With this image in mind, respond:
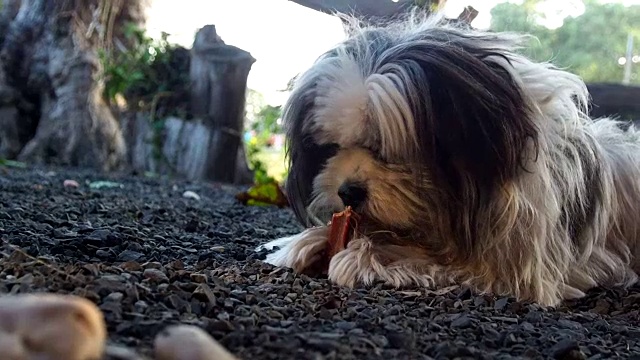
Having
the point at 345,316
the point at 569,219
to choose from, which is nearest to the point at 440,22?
the point at 569,219

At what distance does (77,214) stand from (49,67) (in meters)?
5.96

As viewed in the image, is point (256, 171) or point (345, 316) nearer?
point (345, 316)

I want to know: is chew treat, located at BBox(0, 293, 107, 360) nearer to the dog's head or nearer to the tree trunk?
the dog's head

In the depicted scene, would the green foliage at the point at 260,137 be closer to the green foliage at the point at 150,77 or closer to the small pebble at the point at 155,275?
the green foliage at the point at 150,77

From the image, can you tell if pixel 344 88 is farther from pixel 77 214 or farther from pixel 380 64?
pixel 77 214

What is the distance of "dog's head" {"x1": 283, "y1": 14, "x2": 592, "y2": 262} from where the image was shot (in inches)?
119

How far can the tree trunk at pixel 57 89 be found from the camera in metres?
9.54

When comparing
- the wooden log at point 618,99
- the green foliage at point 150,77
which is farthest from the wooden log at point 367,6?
the green foliage at point 150,77

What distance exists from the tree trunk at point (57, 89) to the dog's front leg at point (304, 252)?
6511 millimetres

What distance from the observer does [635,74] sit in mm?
10562

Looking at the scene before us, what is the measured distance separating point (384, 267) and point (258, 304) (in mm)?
927

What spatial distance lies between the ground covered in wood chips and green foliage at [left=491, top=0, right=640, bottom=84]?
7001 mm

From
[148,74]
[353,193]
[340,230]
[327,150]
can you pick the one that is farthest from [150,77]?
[353,193]

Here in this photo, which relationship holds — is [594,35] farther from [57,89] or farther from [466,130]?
[466,130]
